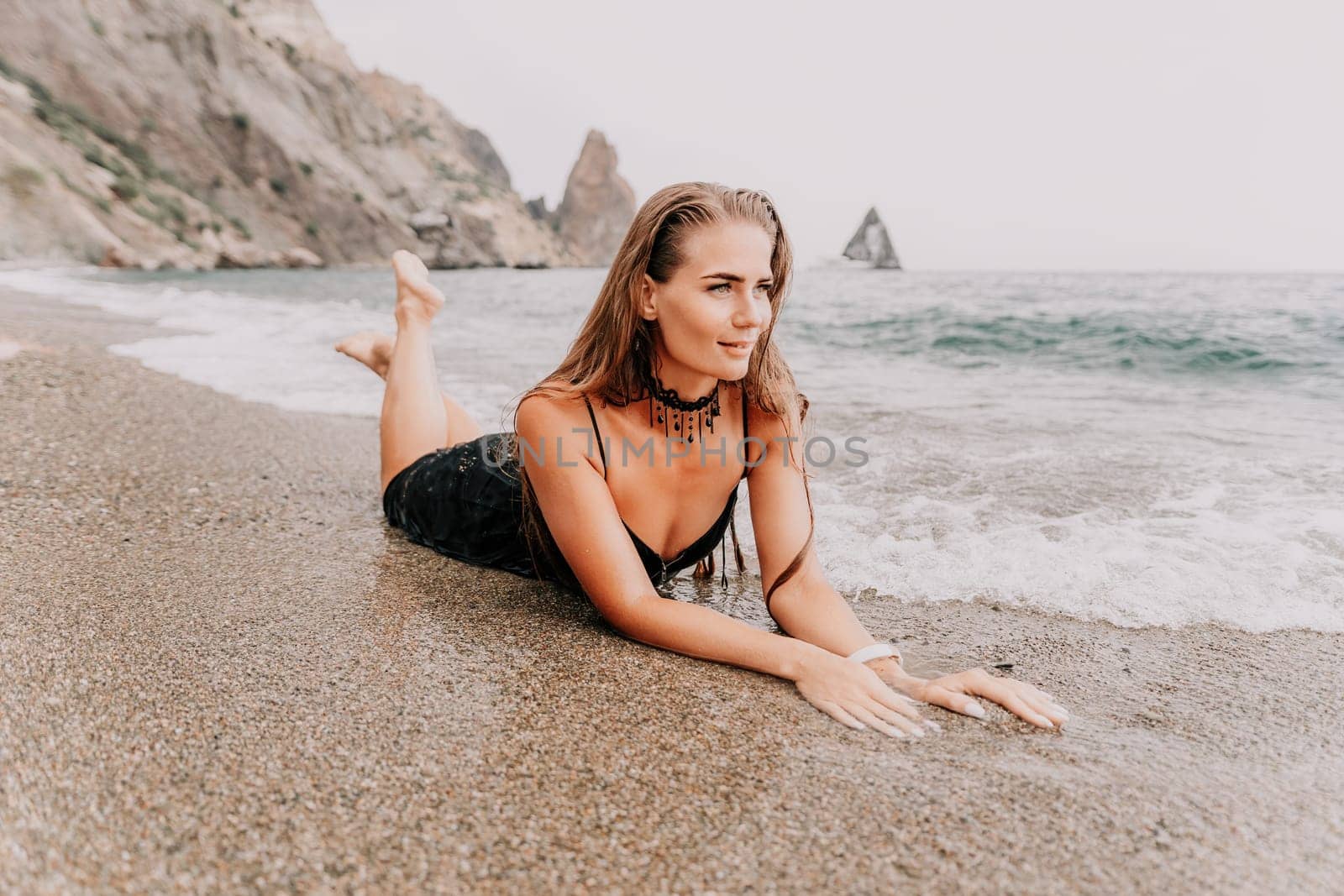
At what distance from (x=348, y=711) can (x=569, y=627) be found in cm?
76

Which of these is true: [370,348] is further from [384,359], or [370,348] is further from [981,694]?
[981,694]

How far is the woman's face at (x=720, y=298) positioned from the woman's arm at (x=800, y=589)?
0.35m

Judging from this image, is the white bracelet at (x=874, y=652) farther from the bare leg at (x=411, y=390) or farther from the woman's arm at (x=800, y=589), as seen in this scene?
the bare leg at (x=411, y=390)

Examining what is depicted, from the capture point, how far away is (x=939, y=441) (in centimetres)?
514

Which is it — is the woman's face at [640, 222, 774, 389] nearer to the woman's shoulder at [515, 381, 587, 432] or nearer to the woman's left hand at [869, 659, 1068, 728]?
the woman's shoulder at [515, 381, 587, 432]

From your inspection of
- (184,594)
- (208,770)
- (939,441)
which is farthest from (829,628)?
(939,441)

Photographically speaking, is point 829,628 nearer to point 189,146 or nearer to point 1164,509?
point 1164,509

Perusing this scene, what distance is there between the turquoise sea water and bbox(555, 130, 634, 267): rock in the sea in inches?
3536

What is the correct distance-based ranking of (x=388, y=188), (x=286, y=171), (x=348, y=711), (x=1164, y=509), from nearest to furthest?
1. (x=348, y=711)
2. (x=1164, y=509)
3. (x=286, y=171)
4. (x=388, y=188)

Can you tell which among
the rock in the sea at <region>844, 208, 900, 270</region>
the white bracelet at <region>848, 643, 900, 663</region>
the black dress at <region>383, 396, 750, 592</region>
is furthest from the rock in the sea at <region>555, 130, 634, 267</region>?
the white bracelet at <region>848, 643, 900, 663</region>

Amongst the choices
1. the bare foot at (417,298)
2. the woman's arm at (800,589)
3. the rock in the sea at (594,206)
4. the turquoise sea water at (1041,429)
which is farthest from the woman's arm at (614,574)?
the rock in the sea at (594,206)

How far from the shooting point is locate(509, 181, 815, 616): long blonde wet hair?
88.8 inches

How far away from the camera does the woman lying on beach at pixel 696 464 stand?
209cm

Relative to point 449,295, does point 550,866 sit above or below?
above
